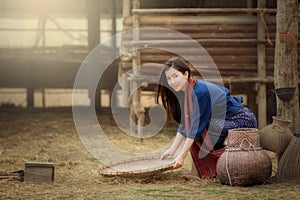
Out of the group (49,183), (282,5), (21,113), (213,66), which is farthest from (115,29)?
(49,183)

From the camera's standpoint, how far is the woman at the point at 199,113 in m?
6.47

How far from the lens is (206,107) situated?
6.49m

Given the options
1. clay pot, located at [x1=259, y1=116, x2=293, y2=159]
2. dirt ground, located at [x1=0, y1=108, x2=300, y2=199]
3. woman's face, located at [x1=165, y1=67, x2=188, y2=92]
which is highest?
woman's face, located at [x1=165, y1=67, x2=188, y2=92]

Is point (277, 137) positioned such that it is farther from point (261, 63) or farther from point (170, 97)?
point (261, 63)

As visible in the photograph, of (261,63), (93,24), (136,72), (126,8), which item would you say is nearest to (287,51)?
(261,63)

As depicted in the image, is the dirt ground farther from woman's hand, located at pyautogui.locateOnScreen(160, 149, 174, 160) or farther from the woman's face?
the woman's face

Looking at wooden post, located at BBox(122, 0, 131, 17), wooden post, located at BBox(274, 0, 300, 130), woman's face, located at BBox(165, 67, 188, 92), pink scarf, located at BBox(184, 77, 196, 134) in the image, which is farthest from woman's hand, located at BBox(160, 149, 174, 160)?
wooden post, located at BBox(122, 0, 131, 17)

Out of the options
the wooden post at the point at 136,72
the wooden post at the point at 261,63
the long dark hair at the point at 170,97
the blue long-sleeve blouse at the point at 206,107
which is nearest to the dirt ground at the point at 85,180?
the wooden post at the point at 136,72

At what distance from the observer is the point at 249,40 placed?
10.2m

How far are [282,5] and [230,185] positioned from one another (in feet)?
8.62

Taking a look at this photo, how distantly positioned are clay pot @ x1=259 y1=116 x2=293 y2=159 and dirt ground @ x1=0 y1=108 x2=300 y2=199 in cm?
46

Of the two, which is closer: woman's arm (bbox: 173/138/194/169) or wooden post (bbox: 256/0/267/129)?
woman's arm (bbox: 173/138/194/169)

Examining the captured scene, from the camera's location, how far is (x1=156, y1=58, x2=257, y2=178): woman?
647 centimetres

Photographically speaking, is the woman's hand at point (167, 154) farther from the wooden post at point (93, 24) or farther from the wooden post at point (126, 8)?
the wooden post at point (93, 24)
